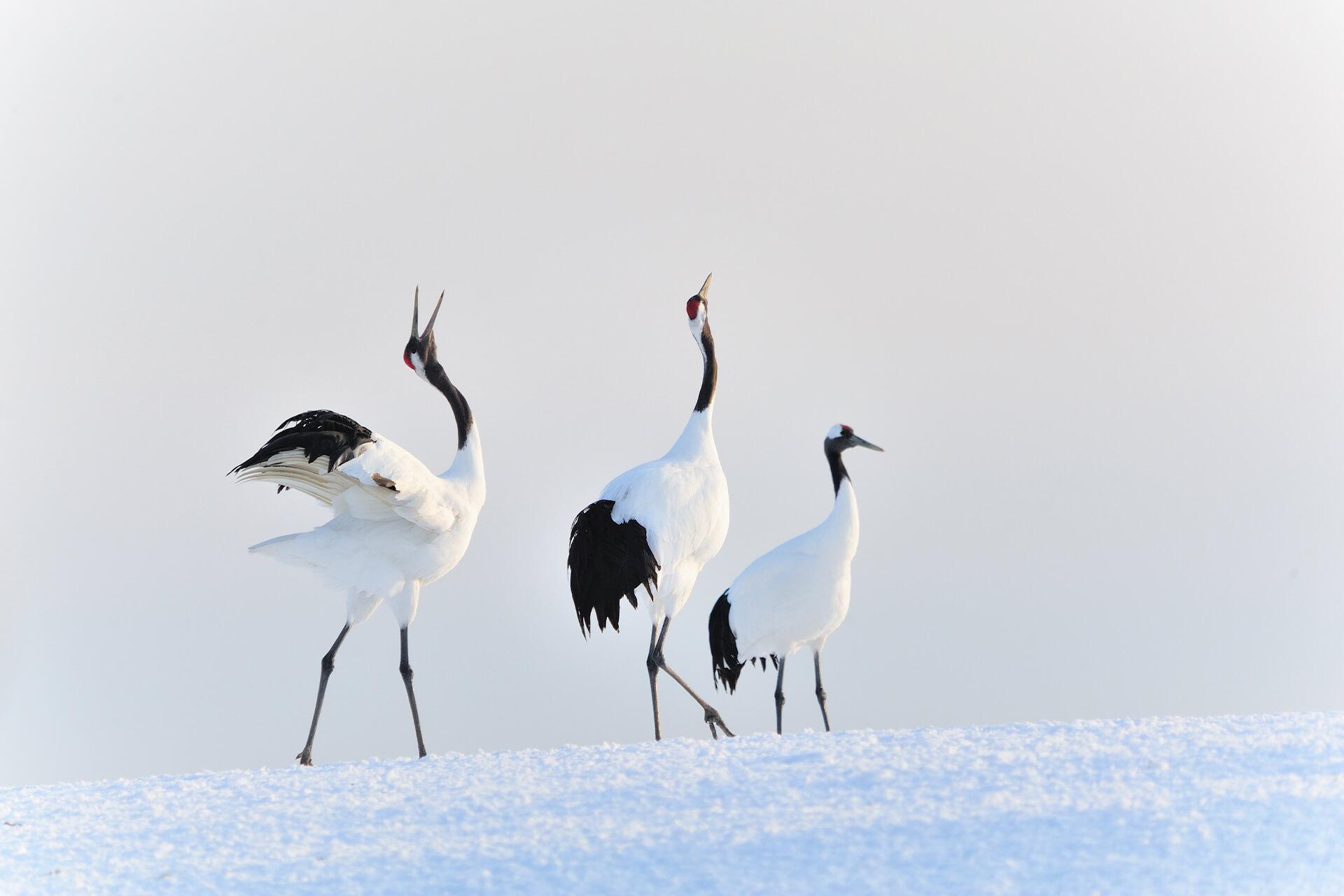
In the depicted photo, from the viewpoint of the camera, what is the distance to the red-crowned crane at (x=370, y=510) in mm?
7496

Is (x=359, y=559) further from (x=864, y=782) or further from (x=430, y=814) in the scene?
(x=864, y=782)

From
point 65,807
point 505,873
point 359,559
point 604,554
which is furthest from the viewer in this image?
point 604,554

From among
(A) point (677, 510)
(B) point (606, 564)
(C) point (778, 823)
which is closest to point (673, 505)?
(A) point (677, 510)

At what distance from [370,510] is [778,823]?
396cm

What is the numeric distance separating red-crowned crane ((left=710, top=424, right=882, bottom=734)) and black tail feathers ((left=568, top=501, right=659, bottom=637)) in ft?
3.46

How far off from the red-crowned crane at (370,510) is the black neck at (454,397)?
0.01 metres

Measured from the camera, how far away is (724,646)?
33.8ft

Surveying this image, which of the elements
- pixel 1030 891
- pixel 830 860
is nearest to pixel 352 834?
pixel 830 860

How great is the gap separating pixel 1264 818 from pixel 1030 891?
1.19 metres

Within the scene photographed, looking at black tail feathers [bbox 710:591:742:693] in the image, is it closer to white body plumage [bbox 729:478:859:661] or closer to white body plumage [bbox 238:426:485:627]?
white body plumage [bbox 729:478:859:661]

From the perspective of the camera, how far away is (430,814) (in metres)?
5.54

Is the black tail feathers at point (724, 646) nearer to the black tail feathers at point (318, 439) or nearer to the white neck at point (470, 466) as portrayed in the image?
the white neck at point (470, 466)

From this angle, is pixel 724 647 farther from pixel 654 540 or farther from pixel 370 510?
pixel 370 510

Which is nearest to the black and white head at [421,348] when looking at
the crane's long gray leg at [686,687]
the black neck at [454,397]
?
the black neck at [454,397]
